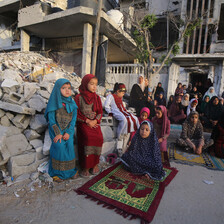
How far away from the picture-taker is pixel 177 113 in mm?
5988

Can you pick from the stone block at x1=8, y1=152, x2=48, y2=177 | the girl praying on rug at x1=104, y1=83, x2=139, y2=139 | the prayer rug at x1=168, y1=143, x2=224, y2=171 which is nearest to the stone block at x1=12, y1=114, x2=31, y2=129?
the stone block at x1=8, y1=152, x2=48, y2=177

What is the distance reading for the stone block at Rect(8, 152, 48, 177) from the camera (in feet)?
7.75

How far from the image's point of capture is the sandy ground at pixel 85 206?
173 centimetres

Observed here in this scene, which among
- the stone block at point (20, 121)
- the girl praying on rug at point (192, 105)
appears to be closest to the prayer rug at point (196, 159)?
the girl praying on rug at point (192, 105)

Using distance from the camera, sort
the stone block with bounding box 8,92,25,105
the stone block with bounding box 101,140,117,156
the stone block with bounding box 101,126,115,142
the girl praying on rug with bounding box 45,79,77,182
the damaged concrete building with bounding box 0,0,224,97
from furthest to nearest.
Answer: the damaged concrete building with bounding box 0,0,224,97, the stone block with bounding box 101,126,115,142, the stone block with bounding box 101,140,117,156, the stone block with bounding box 8,92,25,105, the girl praying on rug with bounding box 45,79,77,182

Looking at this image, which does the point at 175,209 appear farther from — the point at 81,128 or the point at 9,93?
the point at 9,93

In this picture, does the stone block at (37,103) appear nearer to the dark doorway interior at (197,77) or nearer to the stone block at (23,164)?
the stone block at (23,164)

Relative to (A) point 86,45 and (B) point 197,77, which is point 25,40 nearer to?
(A) point 86,45

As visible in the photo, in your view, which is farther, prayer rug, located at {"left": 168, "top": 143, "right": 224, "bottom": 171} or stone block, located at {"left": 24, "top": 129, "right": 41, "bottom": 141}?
prayer rug, located at {"left": 168, "top": 143, "right": 224, "bottom": 171}

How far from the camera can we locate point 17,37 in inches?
478

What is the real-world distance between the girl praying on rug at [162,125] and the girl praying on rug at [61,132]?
7.17ft

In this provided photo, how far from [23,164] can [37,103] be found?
115 centimetres

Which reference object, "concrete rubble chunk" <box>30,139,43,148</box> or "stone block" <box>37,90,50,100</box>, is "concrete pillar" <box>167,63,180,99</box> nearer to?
"stone block" <box>37,90,50,100</box>

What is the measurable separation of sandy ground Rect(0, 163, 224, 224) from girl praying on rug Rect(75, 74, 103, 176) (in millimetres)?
314
